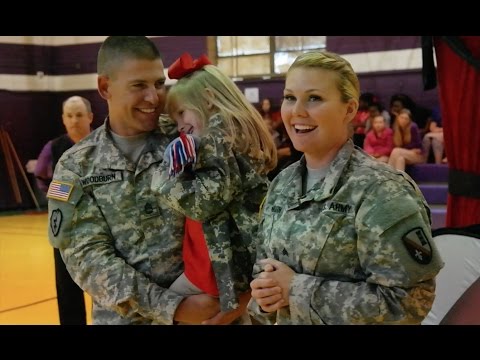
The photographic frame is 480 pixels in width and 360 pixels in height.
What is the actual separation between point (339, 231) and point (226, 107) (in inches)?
20.1

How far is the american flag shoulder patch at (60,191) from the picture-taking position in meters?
1.65

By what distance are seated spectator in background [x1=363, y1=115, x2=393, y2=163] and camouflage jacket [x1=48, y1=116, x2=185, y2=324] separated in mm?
3827

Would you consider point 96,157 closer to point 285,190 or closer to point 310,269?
point 285,190

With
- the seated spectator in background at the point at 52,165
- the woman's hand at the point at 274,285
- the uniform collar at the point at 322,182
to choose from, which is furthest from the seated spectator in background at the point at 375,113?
the woman's hand at the point at 274,285

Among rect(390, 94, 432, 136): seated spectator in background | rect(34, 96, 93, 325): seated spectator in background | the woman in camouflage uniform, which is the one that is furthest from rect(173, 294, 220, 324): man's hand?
rect(390, 94, 432, 136): seated spectator in background

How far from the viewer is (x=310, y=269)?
1.29 m

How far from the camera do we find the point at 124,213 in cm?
166

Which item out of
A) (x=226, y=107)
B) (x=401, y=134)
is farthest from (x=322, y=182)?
(x=401, y=134)

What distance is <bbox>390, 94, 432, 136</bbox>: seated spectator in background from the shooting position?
6156 mm

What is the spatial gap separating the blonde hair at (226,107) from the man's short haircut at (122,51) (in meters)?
0.12

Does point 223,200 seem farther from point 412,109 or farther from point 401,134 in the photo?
point 412,109
